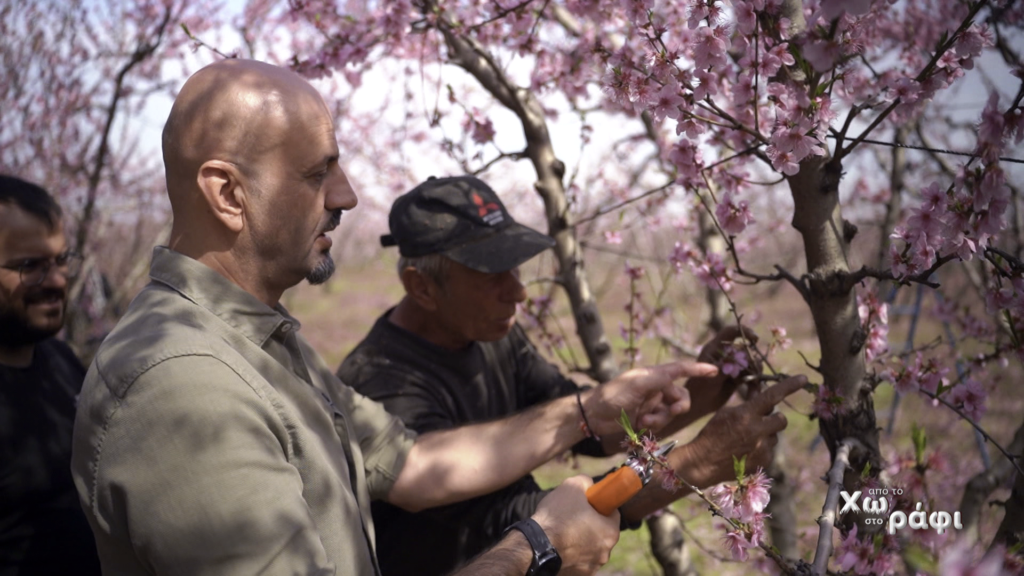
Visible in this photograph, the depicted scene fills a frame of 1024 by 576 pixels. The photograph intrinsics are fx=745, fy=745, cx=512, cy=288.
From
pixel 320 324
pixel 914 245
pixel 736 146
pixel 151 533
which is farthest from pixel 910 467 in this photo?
pixel 320 324

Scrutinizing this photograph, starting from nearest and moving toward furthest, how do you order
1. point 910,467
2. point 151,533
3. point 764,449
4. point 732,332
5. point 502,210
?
point 151,533 → point 910,467 → point 764,449 → point 732,332 → point 502,210

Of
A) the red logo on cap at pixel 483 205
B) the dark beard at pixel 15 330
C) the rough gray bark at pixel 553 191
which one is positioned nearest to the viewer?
the dark beard at pixel 15 330

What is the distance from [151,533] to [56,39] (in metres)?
6.52

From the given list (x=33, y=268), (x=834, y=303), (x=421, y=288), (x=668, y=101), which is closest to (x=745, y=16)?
(x=668, y=101)

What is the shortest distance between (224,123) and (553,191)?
159cm

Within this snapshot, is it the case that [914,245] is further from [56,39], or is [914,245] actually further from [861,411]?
[56,39]

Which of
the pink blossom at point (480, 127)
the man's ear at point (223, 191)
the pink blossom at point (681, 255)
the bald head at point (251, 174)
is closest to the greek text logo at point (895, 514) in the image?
the pink blossom at point (681, 255)

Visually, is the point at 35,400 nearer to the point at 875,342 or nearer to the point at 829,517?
the point at 829,517

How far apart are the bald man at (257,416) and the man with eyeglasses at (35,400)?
1006 millimetres

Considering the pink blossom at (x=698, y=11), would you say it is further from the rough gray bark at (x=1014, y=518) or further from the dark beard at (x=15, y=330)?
the dark beard at (x=15, y=330)

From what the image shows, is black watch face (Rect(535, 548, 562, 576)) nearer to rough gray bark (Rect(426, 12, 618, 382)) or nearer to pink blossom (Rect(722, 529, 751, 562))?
pink blossom (Rect(722, 529, 751, 562))

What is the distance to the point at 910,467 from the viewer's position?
1.76m

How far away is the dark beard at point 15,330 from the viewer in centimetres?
244

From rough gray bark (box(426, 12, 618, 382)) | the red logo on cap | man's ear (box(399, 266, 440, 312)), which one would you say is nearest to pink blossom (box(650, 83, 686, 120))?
the red logo on cap
